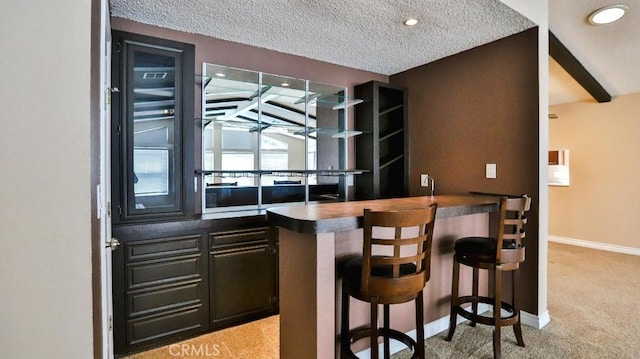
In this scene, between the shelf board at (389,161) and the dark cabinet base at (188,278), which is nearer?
the dark cabinet base at (188,278)

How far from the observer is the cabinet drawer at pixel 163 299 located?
224 cm

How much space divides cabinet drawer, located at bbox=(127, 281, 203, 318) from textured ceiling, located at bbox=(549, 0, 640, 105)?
12.7ft

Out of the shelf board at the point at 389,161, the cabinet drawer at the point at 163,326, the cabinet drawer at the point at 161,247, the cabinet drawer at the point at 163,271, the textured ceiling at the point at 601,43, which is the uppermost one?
the textured ceiling at the point at 601,43

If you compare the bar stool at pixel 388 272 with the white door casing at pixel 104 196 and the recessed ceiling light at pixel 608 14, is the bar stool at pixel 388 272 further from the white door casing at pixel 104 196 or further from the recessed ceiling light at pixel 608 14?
the recessed ceiling light at pixel 608 14

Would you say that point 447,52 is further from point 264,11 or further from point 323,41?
point 264,11

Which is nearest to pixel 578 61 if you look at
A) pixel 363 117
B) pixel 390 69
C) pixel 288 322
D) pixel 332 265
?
pixel 390 69

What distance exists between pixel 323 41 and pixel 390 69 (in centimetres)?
118

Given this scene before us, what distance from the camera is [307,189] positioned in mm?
3555

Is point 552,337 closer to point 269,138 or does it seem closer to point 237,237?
point 237,237

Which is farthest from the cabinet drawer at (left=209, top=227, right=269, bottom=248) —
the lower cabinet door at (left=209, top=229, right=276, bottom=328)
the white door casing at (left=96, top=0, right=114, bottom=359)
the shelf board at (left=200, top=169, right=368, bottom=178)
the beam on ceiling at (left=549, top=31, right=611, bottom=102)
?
the beam on ceiling at (left=549, top=31, right=611, bottom=102)

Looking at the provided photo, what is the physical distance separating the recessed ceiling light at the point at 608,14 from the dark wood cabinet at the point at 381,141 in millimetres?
1804

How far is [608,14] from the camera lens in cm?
284

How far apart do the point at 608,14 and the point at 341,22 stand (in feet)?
7.92

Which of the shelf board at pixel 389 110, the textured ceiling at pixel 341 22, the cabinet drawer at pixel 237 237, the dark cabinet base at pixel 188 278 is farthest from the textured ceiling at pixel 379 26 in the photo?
the cabinet drawer at pixel 237 237
